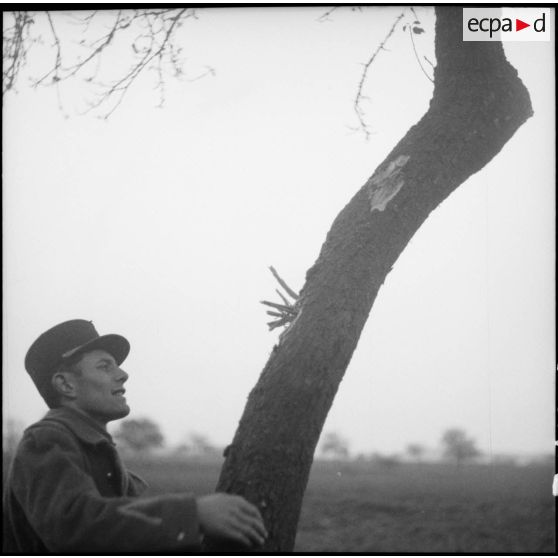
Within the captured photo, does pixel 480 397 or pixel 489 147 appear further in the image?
pixel 480 397

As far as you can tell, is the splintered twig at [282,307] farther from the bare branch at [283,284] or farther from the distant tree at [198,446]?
the distant tree at [198,446]

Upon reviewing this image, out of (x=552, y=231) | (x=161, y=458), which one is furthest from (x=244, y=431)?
(x=552, y=231)

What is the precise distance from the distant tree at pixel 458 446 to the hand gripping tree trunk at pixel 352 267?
906mm

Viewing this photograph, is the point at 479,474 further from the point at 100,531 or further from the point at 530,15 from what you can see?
the point at 530,15

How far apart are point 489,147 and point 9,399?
1.97 meters

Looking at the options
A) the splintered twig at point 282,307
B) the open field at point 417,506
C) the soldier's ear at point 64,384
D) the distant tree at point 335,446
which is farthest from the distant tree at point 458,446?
the soldier's ear at point 64,384

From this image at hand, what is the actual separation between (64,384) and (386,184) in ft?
4.01

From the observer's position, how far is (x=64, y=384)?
7.27 feet

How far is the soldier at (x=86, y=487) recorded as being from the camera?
181cm

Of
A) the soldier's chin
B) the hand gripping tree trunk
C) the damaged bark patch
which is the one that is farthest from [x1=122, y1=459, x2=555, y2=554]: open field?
the damaged bark patch

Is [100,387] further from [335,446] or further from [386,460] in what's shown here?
[386,460]

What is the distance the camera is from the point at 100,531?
5.96 feet

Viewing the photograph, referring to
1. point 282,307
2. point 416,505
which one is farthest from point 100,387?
point 416,505

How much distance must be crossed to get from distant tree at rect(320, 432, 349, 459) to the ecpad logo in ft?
5.46
